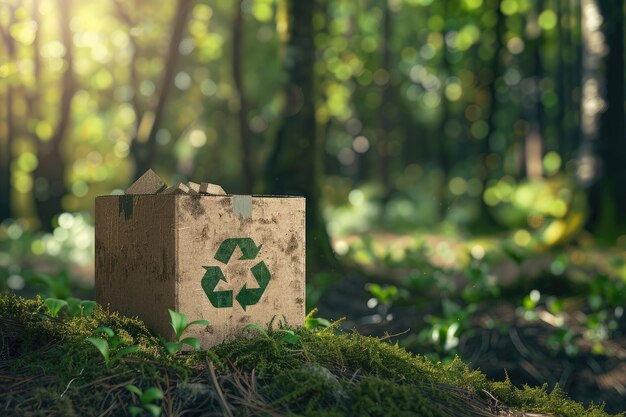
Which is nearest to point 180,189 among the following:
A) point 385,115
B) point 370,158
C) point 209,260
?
point 209,260

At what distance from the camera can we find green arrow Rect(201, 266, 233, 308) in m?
3.90

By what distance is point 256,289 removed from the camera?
4090 mm

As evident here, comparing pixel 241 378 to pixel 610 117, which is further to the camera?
pixel 610 117

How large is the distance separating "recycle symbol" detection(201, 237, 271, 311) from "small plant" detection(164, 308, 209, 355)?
20 cm

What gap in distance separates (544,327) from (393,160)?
90.3 feet

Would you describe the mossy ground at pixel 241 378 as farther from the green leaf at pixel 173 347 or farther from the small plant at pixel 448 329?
the small plant at pixel 448 329

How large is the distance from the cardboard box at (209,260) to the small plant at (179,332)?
0.11 m

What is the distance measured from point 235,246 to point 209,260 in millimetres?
169

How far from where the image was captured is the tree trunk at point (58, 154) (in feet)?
50.3

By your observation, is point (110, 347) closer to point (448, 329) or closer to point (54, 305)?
point (54, 305)

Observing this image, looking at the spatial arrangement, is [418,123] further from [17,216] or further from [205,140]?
[17,216]

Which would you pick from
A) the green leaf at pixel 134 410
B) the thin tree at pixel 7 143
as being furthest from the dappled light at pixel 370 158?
the thin tree at pixel 7 143

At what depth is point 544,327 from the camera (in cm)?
654

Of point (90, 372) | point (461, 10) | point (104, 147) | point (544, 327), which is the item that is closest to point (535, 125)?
point (461, 10)
